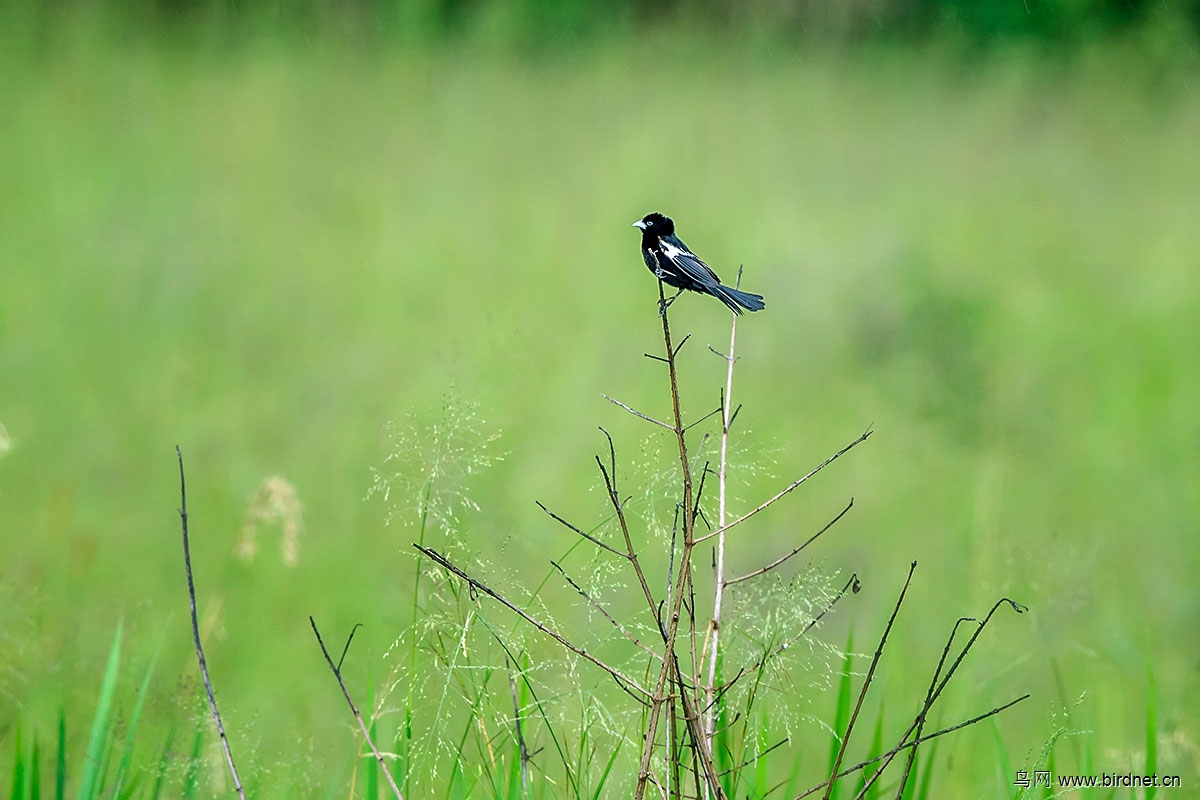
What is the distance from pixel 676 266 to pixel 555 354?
10.4 ft

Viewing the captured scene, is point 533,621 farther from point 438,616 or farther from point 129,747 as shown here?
point 129,747

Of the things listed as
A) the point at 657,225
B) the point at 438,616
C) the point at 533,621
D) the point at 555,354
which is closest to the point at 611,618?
the point at 533,621

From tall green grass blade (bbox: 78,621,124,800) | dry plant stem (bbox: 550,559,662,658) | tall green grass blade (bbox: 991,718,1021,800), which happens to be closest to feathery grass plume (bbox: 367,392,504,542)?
dry plant stem (bbox: 550,559,662,658)

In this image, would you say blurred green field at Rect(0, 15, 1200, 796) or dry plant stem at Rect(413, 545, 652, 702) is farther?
blurred green field at Rect(0, 15, 1200, 796)

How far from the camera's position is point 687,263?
1194 millimetres

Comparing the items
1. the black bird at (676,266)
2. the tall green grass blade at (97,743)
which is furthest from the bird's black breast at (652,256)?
the tall green grass blade at (97,743)

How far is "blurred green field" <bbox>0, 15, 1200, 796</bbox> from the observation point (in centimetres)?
247

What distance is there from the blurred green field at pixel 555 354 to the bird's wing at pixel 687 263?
0.94 feet

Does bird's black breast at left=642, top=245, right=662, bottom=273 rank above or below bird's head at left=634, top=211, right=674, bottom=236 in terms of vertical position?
below

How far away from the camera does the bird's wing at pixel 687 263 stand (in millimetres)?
1170

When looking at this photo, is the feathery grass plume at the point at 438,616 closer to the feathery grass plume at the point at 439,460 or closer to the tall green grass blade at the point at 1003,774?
the feathery grass plume at the point at 439,460

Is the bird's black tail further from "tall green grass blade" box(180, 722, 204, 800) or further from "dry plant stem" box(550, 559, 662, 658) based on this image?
"tall green grass blade" box(180, 722, 204, 800)

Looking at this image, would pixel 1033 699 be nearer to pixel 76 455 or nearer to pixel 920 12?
pixel 76 455

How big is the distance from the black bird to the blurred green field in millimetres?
275
